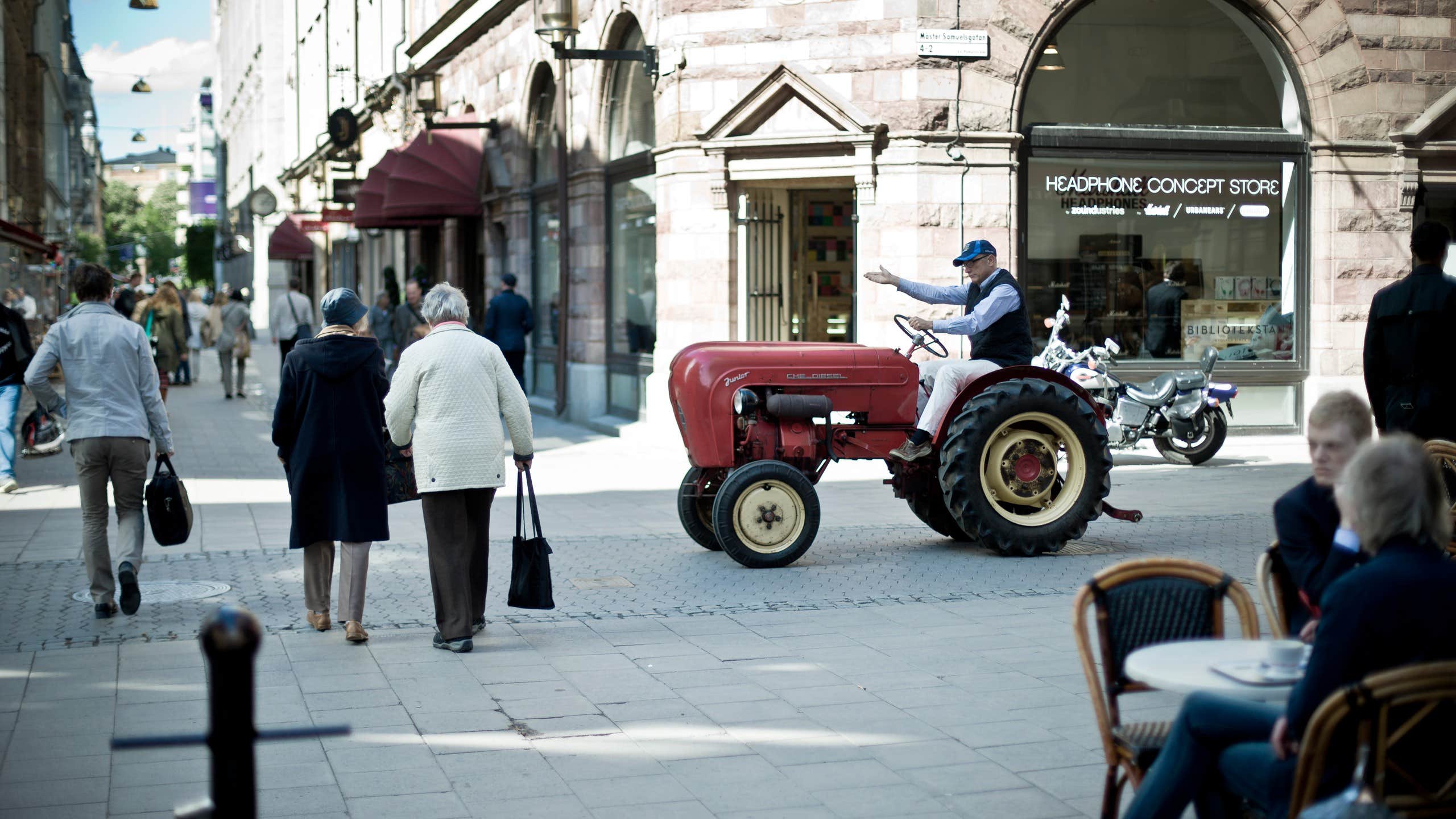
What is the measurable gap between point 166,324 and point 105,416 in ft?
61.2

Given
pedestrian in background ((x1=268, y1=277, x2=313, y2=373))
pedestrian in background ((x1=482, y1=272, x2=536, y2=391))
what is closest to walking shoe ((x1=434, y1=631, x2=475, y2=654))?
pedestrian in background ((x1=482, y1=272, x2=536, y2=391))

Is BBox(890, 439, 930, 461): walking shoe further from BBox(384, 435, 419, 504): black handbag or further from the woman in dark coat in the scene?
the woman in dark coat

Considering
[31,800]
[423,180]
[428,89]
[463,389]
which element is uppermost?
[428,89]

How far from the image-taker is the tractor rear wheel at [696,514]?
33.9 ft

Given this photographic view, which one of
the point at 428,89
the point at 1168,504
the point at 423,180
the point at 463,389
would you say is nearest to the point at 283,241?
the point at 428,89

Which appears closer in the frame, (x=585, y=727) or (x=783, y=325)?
(x=585, y=727)

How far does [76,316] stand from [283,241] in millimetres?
36594

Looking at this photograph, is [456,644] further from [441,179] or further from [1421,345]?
[441,179]

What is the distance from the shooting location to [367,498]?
7.62 meters

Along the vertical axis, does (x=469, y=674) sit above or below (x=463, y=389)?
below

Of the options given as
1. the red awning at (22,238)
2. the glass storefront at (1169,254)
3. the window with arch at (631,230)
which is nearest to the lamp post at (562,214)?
the window with arch at (631,230)

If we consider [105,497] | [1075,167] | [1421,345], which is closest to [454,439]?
[105,497]

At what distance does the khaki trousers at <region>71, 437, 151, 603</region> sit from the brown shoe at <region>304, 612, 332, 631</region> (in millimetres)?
1098

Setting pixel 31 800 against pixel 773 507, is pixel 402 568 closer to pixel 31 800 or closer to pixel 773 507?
pixel 773 507
